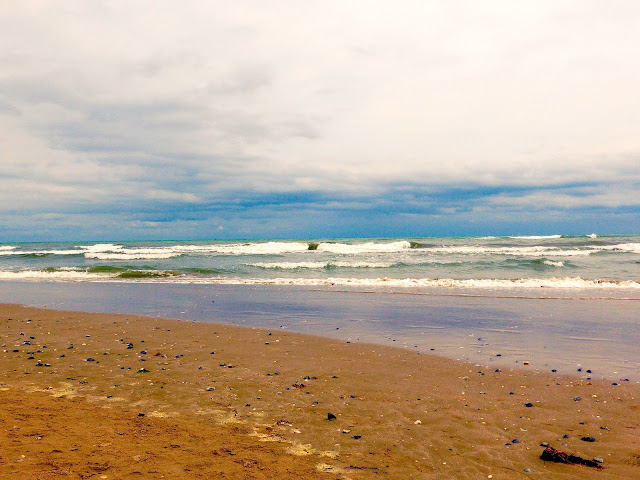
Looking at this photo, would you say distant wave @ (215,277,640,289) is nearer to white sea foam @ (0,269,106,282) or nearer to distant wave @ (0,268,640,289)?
distant wave @ (0,268,640,289)

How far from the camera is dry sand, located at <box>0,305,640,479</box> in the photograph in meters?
3.70

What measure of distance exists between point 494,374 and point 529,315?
5.62 m

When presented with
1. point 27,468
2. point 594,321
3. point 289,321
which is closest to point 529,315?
point 594,321

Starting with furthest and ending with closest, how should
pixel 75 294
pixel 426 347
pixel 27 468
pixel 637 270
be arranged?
pixel 637 270 < pixel 75 294 < pixel 426 347 < pixel 27 468

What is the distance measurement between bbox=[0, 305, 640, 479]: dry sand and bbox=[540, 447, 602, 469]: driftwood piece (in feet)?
0.33

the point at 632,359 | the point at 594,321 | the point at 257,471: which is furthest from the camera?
the point at 594,321

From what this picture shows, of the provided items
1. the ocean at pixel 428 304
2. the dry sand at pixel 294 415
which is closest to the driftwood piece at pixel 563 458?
the dry sand at pixel 294 415

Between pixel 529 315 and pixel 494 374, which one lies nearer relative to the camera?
pixel 494 374

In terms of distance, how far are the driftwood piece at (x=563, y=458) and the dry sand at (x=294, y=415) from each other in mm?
101

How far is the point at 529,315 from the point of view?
11320 mm

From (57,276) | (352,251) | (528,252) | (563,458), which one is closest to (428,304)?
(563,458)

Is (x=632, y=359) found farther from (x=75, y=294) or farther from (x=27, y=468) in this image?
(x=75, y=294)

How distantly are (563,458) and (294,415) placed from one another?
8.89ft

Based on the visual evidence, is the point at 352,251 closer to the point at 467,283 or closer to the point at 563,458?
the point at 467,283
